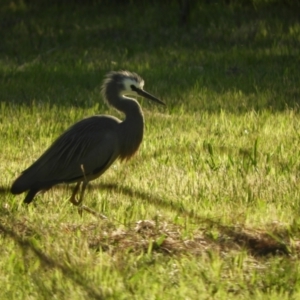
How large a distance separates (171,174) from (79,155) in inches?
35.3

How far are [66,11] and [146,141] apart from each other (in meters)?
11.4

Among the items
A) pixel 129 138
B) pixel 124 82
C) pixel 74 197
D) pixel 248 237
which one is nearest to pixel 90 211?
pixel 74 197

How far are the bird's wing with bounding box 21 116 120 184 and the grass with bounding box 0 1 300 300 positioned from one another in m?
0.20

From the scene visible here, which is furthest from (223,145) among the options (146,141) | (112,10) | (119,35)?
(112,10)

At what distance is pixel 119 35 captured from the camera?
17.4 meters

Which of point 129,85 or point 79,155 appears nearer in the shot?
point 79,155

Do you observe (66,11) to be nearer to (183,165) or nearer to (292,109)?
(292,109)

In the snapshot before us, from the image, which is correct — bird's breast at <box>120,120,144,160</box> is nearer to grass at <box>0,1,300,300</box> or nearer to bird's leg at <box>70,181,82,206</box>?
grass at <box>0,1,300,300</box>

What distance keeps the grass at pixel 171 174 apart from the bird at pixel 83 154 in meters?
0.16

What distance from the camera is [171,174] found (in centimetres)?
783

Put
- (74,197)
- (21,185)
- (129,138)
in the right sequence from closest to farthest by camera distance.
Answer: (21,185)
(74,197)
(129,138)

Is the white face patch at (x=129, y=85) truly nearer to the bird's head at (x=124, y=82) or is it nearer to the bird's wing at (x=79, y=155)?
the bird's head at (x=124, y=82)

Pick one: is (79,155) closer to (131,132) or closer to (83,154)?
(83,154)

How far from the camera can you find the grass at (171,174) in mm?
5367
